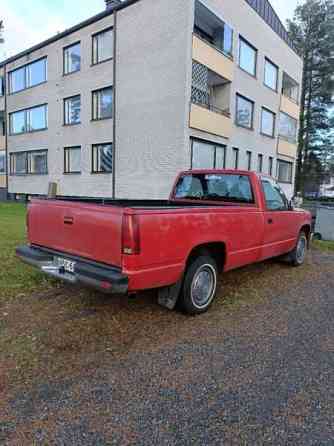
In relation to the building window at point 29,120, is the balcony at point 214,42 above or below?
above

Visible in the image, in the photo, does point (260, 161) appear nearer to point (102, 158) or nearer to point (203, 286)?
point (102, 158)

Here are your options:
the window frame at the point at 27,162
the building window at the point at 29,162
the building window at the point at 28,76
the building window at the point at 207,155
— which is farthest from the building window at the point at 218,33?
the building window at the point at 29,162

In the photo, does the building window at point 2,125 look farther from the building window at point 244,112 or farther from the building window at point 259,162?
the building window at point 259,162

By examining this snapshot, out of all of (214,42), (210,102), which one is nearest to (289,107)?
(214,42)

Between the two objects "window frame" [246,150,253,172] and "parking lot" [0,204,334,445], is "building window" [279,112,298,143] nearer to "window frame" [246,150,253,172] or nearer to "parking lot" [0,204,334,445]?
"window frame" [246,150,253,172]

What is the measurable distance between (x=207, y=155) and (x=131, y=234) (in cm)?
1379

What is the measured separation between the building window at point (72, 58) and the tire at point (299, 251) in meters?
17.6

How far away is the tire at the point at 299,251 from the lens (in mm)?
6582

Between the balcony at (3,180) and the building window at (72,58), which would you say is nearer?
the building window at (72,58)

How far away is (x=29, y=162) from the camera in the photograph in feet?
74.2

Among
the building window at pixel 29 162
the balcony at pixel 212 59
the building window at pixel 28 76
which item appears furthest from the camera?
the building window at pixel 29 162

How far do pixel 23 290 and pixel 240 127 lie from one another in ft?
54.3

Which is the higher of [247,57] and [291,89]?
[291,89]

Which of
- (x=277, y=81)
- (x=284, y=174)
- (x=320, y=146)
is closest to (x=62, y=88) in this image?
(x=277, y=81)
